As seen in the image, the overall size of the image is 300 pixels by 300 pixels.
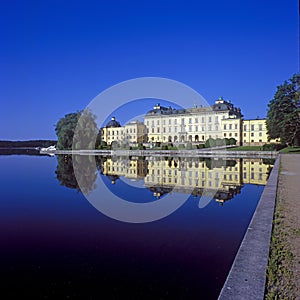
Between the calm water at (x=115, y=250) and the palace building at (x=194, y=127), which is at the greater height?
the palace building at (x=194, y=127)

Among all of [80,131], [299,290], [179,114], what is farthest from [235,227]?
[179,114]

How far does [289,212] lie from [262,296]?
2.56 meters

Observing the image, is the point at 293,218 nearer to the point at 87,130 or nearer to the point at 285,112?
the point at 285,112

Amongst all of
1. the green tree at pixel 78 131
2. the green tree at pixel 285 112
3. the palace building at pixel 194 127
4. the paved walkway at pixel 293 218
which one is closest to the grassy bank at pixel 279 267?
the paved walkway at pixel 293 218

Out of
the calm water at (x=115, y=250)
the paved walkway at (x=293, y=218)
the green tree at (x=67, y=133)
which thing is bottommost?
the calm water at (x=115, y=250)

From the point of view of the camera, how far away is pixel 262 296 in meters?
1.83

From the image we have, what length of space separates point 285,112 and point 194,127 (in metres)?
24.9

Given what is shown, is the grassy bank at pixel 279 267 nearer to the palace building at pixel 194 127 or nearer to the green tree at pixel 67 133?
the green tree at pixel 67 133

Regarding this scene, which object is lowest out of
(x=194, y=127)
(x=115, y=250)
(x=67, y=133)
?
(x=115, y=250)

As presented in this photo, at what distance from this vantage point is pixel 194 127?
4859 centimetres

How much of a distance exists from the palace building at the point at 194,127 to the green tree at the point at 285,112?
1719 cm

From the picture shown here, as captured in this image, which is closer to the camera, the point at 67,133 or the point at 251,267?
the point at 251,267

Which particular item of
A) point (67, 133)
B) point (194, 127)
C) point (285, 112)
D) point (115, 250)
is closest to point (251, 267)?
point (115, 250)

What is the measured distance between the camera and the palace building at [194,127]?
1729 inches
